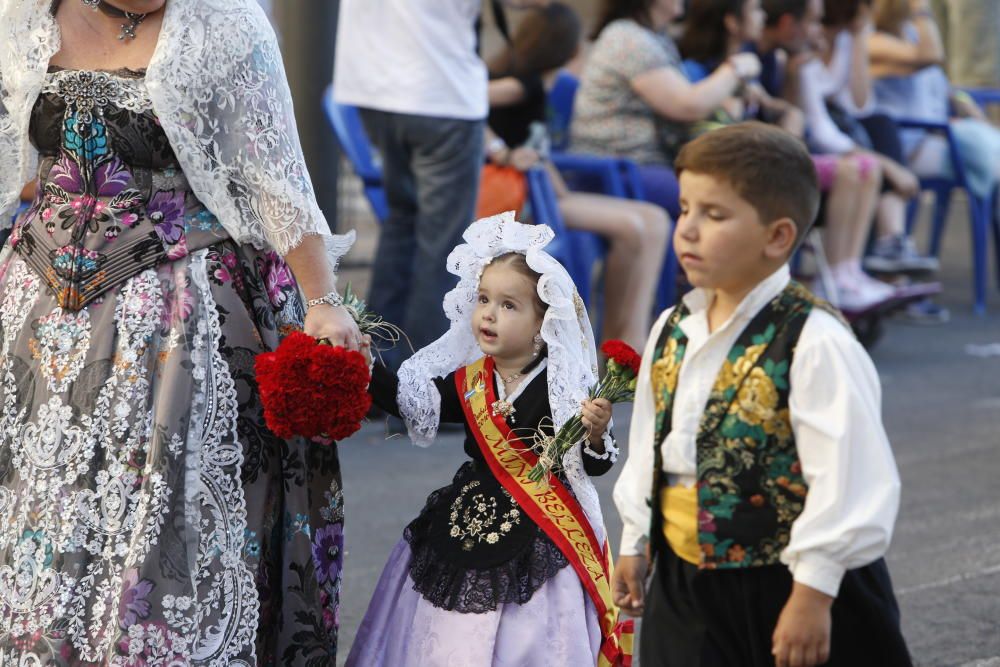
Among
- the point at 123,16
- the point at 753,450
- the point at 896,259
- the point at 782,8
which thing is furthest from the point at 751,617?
the point at 896,259

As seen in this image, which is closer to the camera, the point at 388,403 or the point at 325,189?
the point at 388,403

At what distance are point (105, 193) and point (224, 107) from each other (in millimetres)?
294

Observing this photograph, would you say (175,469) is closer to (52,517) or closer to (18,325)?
(52,517)

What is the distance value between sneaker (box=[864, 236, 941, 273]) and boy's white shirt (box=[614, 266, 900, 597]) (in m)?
6.31

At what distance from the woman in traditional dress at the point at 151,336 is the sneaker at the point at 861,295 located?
500cm

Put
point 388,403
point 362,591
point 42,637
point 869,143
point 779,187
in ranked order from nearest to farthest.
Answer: point 779,187
point 42,637
point 388,403
point 362,591
point 869,143

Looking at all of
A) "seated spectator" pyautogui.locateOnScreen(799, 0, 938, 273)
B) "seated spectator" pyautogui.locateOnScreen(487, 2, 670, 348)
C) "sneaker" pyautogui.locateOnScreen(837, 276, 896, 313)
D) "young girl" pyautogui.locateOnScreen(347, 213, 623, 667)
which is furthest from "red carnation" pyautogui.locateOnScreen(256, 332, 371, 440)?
"seated spectator" pyautogui.locateOnScreen(799, 0, 938, 273)

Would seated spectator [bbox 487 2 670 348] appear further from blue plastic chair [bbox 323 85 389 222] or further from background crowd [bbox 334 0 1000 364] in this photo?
blue plastic chair [bbox 323 85 389 222]

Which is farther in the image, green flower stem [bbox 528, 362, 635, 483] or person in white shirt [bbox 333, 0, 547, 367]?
person in white shirt [bbox 333, 0, 547, 367]

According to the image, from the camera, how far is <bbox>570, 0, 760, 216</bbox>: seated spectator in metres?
7.14

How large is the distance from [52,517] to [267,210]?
0.73 m

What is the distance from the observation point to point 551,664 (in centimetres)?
324

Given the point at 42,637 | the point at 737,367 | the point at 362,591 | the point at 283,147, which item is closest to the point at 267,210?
the point at 283,147

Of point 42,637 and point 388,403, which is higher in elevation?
point 388,403
